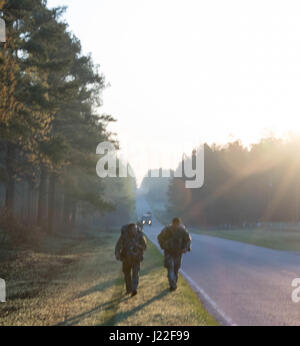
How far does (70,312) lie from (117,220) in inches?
3993

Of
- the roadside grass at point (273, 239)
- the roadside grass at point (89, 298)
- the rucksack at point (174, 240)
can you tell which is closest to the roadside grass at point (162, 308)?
the roadside grass at point (89, 298)

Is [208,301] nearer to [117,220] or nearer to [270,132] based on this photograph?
[270,132]

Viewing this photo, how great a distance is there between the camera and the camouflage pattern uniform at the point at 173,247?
11758mm

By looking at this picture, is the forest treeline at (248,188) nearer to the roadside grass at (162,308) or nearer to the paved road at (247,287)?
the paved road at (247,287)

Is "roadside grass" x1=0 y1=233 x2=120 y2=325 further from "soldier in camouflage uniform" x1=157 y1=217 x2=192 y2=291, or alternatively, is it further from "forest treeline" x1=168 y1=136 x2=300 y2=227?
"forest treeline" x1=168 y1=136 x2=300 y2=227

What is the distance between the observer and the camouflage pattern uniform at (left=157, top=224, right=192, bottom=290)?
11758 mm

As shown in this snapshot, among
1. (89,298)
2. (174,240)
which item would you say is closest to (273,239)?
(174,240)

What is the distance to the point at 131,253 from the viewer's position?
430 inches

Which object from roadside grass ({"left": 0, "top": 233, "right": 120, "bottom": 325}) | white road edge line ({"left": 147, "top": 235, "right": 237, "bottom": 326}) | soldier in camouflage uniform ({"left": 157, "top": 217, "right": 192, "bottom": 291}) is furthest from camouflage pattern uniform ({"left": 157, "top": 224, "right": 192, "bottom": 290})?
roadside grass ({"left": 0, "top": 233, "right": 120, "bottom": 325})

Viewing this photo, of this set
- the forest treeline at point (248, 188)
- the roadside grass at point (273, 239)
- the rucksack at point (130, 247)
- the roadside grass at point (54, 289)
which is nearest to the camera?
the roadside grass at point (54, 289)

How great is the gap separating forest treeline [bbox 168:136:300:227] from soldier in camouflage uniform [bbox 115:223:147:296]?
6144 centimetres

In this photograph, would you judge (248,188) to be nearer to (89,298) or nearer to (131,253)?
(131,253)

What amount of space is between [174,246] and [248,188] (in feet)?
231

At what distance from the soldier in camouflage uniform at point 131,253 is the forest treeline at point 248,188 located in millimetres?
61440
